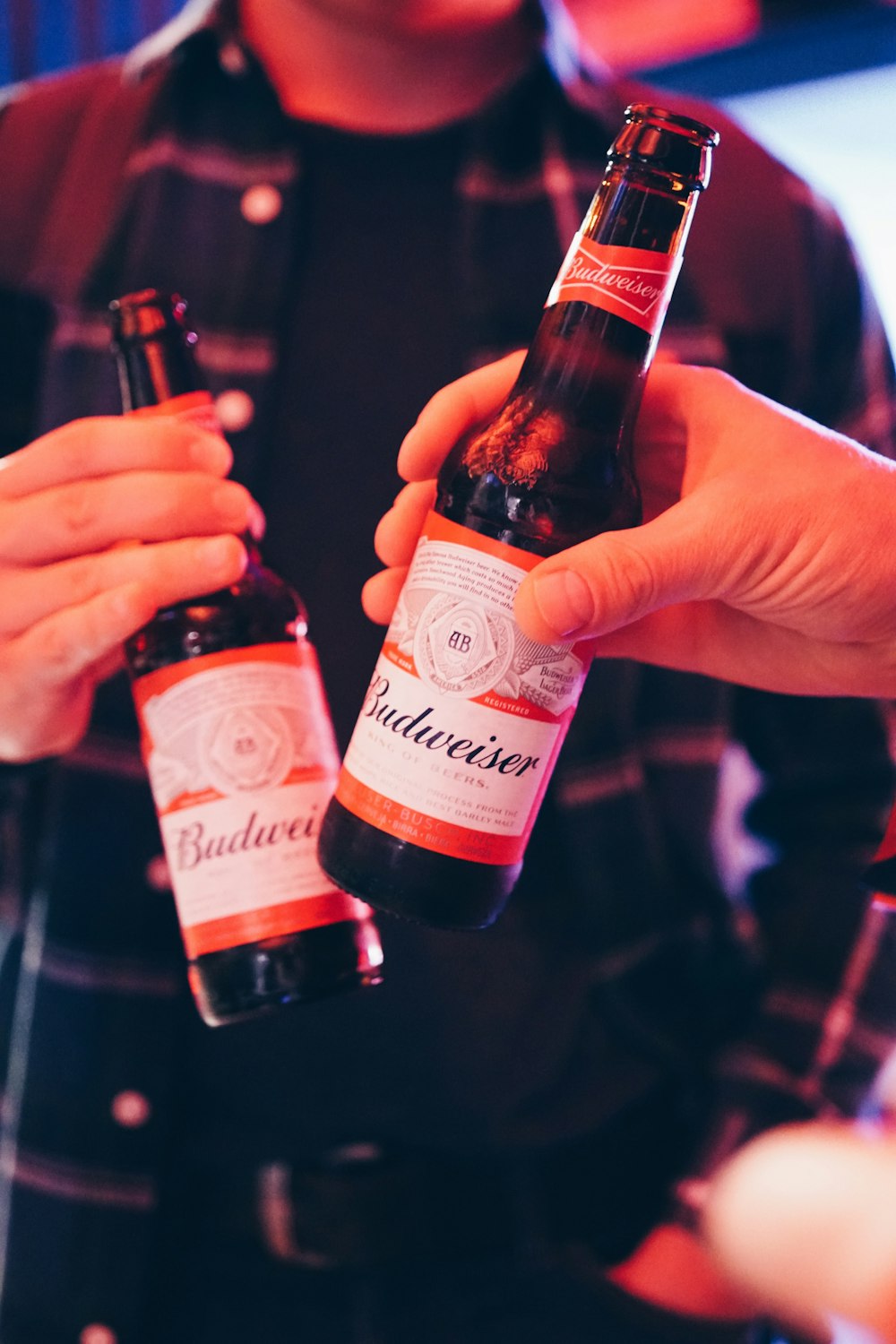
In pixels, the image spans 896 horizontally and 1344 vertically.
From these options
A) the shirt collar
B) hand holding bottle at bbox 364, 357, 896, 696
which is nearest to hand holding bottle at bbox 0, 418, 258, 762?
hand holding bottle at bbox 364, 357, 896, 696

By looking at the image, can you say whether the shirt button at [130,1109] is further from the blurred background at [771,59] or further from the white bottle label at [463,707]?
the blurred background at [771,59]

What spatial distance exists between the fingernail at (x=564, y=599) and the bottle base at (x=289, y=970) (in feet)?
0.85

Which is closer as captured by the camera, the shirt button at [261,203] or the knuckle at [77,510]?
the knuckle at [77,510]

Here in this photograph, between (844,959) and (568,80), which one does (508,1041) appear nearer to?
(844,959)

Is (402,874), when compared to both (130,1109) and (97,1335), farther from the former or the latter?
(97,1335)

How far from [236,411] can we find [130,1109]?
1.90 feet

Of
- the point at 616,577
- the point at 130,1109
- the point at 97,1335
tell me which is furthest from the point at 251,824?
the point at 97,1335

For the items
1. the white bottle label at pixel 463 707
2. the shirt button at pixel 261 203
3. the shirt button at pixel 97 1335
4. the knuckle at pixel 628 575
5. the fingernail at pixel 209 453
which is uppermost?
the shirt button at pixel 261 203

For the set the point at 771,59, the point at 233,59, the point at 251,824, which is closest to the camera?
the point at 251,824

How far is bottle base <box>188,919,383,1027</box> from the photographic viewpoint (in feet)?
2.33

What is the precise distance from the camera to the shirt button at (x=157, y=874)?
36.7 inches

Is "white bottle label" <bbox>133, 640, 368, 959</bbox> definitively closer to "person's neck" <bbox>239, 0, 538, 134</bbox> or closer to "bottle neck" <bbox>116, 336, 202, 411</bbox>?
"bottle neck" <bbox>116, 336, 202, 411</bbox>

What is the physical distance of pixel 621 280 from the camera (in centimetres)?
67

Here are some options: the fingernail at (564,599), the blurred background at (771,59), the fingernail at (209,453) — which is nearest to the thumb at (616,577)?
the fingernail at (564,599)
